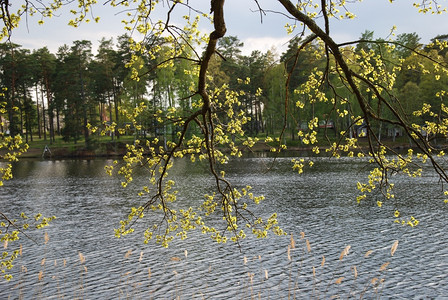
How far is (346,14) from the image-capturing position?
6469 millimetres

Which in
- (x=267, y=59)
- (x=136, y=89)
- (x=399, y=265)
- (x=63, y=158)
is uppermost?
(x=267, y=59)

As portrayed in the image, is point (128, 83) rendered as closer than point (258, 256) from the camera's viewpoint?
No

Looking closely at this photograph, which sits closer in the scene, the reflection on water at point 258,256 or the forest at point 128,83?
the reflection on water at point 258,256

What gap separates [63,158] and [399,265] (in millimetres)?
59728

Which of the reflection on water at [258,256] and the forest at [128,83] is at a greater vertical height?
the forest at [128,83]

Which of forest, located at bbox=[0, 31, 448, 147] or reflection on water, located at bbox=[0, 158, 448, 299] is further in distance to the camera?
forest, located at bbox=[0, 31, 448, 147]

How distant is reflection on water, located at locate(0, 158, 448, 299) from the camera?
12.7m

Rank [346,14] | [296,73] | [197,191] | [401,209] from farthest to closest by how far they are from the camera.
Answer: [296,73], [197,191], [401,209], [346,14]

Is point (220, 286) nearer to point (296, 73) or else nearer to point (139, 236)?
point (139, 236)

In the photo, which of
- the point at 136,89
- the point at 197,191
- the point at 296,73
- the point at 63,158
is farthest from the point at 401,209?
the point at 63,158

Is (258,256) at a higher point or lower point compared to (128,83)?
lower

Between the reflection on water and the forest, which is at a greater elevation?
the forest

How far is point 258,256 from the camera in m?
13.3

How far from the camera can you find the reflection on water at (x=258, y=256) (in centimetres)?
1268
